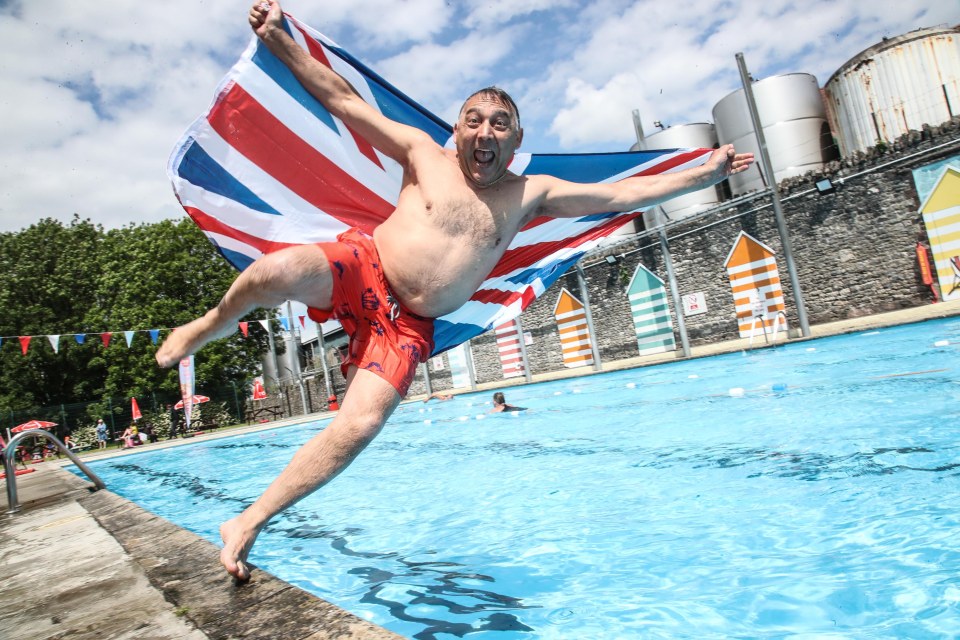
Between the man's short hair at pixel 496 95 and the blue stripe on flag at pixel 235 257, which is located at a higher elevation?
the man's short hair at pixel 496 95

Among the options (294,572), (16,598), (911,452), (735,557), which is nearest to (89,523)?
(294,572)

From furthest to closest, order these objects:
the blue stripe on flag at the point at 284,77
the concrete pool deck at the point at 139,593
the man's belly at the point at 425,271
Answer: the blue stripe on flag at the point at 284,77
the man's belly at the point at 425,271
the concrete pool deck at the point at 139,593

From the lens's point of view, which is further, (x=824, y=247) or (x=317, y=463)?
(x=824, y=247)

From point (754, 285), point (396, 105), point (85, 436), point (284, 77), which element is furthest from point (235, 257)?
point (85, 436)

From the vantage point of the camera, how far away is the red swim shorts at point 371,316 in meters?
2.29

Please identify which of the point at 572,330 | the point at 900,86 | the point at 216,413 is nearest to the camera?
the point at 900,86

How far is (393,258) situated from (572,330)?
816 inches

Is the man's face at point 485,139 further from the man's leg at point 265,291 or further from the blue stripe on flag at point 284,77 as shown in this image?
the blue stripe on flag at point 284,77

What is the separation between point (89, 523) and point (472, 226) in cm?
343

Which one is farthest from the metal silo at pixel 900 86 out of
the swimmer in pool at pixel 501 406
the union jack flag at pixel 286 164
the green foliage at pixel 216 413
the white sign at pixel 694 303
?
the green foliage at pixel 216 413

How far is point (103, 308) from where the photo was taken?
1175 inches

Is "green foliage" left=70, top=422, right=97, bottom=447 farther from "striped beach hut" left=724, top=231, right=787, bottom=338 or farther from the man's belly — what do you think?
the man's belly

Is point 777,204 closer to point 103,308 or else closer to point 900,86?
point 900,86

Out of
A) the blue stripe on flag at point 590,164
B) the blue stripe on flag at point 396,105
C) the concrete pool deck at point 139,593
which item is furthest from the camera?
the blue stripe on flag at point 590,164
